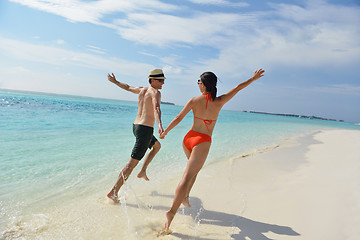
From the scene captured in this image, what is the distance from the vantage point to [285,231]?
312 cm

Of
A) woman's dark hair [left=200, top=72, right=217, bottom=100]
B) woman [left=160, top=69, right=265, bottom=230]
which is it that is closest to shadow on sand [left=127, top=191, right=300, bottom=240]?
woman [left=160, top=69, right=265, bottom=230]

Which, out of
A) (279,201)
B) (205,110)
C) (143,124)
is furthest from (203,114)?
(279,201)

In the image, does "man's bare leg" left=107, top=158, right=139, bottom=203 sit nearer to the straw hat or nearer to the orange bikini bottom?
the orange bikini bottom

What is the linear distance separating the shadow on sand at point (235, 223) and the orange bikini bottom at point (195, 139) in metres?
1.17

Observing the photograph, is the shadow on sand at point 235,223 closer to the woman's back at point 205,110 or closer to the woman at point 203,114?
the woman at point 203,114

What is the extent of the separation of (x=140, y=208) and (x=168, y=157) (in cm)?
384

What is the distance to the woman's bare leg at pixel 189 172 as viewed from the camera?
2.90 meters

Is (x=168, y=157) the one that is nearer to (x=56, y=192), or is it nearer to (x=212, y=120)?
(x=56, y=192)

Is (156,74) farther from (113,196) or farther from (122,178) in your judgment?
(113,196)

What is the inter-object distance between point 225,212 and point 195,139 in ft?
4.88

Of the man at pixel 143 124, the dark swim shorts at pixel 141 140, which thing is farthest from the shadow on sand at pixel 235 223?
the dark swim shorts at pixel 141 140

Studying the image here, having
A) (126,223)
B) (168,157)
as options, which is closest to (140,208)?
(126,223)

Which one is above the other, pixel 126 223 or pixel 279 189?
pixel 279 189

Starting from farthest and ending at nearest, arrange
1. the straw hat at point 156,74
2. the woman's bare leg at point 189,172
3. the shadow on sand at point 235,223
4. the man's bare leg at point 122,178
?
1. the straw hat at point 156,74
2. the man's bare leg at point 122,178
3. the shadow on sand at point 235,223
4. the woman's bare leg at point 189,172
